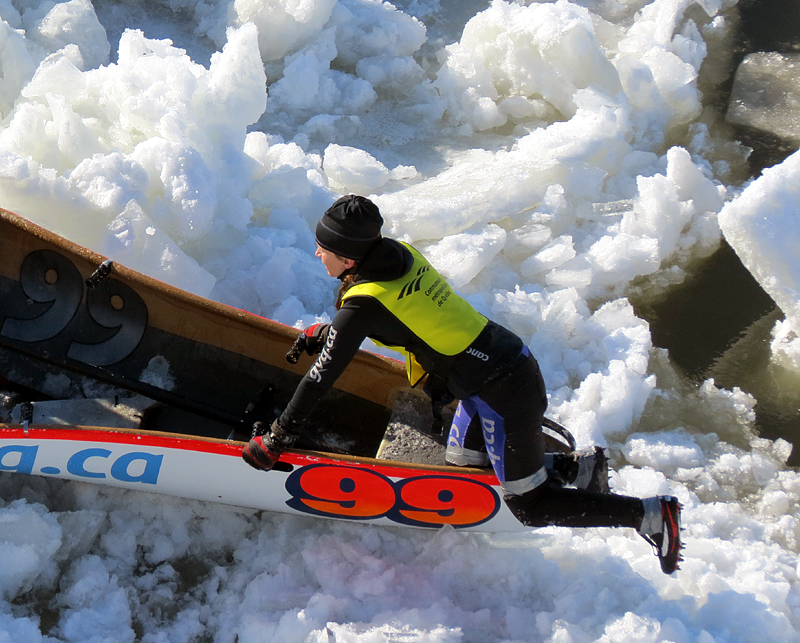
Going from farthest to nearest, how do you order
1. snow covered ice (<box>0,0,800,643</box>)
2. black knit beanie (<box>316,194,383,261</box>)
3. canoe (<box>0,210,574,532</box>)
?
snow covered ice (<box>0,0,800,643</box>)
canoe (<box>0,210,574,532</box>)
black knit beanie (<box>316,194,383,261</box>)

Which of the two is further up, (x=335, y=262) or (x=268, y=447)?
(x=335, y=262)

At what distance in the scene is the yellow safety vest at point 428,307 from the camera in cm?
279

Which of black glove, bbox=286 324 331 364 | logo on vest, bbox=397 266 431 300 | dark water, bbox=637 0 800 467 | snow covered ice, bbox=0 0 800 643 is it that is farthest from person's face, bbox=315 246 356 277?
dark water, bbox=637 0 800 467

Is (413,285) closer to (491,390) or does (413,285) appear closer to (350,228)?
(350,228)

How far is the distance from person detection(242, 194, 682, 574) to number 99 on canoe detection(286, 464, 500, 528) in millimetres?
136

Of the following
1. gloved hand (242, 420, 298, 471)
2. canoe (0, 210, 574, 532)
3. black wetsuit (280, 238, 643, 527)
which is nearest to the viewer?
black wetsuit (280, 238, 643, 527)

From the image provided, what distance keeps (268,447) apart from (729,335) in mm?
3752

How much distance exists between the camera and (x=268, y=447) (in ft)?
10.1

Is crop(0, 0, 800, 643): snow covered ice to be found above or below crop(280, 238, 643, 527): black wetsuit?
below

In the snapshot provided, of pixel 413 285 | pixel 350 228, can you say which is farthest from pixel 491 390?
pixel 350 228

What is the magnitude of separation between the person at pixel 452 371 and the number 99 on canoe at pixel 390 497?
0.14 meters

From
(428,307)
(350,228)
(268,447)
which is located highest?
(350,228)

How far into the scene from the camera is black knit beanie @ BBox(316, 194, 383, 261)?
271 centimetres

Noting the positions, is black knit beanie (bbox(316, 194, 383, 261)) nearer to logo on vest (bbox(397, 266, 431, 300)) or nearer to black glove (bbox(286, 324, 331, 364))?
logo on vest (bbox(397, 266, 431, 300))
